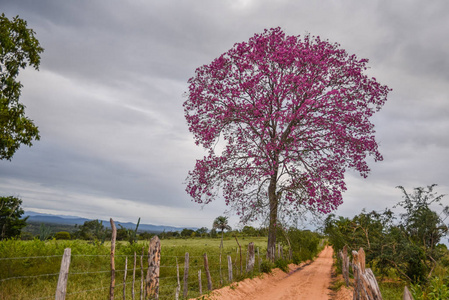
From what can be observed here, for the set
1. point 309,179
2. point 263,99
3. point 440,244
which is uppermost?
point 263,99

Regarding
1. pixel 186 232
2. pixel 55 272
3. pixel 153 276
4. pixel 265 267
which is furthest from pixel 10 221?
pixel 186 232

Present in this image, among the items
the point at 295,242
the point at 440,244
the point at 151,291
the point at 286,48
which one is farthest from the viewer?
the point at 295,242

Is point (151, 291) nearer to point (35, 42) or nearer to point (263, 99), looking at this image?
point (263, 99)

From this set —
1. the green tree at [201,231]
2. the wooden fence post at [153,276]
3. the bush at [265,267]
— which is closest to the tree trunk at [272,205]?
the bush at [265,267]

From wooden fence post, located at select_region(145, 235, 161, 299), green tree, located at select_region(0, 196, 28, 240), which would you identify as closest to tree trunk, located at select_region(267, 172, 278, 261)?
wooden fence post, located at select_region(145, 235, 161, 299)

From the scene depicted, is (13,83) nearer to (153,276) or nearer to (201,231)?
(153,276)

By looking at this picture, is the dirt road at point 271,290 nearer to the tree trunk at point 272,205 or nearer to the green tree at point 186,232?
the tree trunk at point 272,205

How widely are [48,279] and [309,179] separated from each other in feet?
51.7

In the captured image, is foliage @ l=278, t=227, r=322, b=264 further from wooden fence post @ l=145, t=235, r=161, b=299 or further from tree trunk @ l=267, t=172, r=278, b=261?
wooden fence post @ l=145, t=235, r=161, b=299

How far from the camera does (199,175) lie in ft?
65.6

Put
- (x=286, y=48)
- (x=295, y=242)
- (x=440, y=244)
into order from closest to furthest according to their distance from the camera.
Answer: (x=440, y=244), (x=286, y=48), (x=295, y=242)

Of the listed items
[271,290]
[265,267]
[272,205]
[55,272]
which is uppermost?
[272,205]

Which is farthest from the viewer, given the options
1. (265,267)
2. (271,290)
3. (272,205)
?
(272,205)

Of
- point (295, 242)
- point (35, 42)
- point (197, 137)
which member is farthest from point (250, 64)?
point (295, 242)
